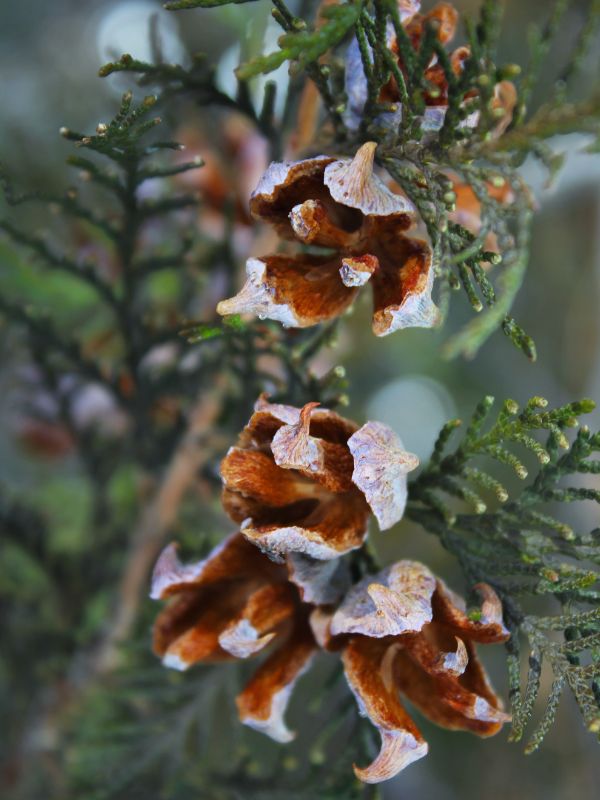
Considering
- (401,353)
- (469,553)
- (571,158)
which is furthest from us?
(401,353)

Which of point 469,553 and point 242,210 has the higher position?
point 242,210

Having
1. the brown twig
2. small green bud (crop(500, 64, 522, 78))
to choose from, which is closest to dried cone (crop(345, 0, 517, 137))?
small green bud (crop(500, 64, 522, 78))

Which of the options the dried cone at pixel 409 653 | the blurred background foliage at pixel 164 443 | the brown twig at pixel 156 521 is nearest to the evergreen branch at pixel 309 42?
the blurred background foliage at pixel 164 443

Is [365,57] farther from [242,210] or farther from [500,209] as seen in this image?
[242,210]

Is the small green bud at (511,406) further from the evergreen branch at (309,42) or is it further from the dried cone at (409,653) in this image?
the evergreen branch at (309,42)

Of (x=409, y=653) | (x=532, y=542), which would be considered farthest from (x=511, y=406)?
(x=409, y=653)

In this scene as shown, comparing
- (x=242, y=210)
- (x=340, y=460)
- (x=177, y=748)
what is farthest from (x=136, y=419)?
(x=340, y=460)

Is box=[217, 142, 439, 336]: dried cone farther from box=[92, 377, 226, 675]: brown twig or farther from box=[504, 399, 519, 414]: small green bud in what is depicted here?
box=[92, 377, 226, 675]: brown twig
